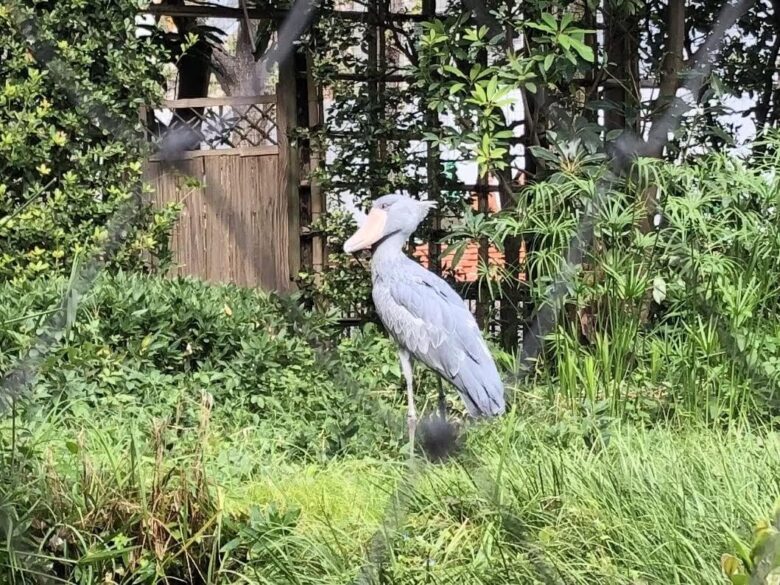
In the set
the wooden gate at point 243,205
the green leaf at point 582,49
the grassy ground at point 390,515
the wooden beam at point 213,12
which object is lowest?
the grassy ground at point 390,515

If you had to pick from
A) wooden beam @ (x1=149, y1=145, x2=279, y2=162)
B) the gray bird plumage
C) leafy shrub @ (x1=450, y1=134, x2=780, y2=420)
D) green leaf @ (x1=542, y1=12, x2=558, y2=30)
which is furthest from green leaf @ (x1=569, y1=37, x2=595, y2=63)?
wooden beam @ (x1=149, y1=145, x2=279, y2=162)

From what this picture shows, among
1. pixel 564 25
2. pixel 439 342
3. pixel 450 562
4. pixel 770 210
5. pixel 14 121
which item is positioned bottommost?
pixel 450 562

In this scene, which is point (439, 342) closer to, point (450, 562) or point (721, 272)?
point (450, 562)

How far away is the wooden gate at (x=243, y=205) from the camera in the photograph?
127cm

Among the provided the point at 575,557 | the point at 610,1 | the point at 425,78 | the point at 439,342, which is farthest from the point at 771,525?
the point at 610,1

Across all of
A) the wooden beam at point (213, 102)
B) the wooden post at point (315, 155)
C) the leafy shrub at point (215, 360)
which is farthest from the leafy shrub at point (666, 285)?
the wooden beam at point (213, 102)

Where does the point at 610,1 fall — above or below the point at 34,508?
above

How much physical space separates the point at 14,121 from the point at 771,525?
1333mm

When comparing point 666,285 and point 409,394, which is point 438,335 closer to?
point 409,394

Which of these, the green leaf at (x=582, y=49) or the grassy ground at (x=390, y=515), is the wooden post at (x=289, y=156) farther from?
the grassy ground at (x=390, y=515)

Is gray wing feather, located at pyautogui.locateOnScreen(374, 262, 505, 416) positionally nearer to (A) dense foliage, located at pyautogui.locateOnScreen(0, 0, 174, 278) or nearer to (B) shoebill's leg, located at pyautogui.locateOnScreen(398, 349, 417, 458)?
(B) shoebill's leg, located at pyautogui.locateOnScreen(398, 349, 417, 458)

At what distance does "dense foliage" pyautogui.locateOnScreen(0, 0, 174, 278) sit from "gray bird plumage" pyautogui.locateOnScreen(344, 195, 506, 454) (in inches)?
16.2

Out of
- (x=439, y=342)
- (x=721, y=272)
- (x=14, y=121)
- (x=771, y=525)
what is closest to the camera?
(x=771, y=525)

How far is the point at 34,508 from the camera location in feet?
2.58
